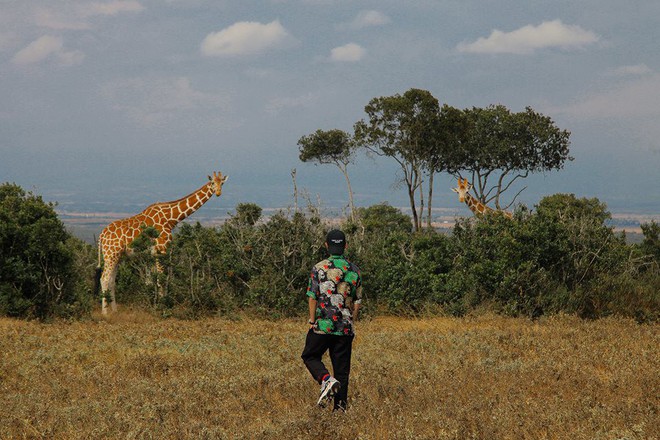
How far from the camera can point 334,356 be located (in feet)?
24.3

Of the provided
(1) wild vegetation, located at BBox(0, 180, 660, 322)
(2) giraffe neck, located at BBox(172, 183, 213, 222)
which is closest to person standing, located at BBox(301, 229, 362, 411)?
(1) wild vegetation, located at BBox(0, 180, 660, 322)

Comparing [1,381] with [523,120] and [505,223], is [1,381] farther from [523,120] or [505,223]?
[523,120]

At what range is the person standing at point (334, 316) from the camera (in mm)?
7281

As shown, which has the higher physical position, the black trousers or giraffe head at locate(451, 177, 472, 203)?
giraffe head at locate(451, 177, 472, 203)

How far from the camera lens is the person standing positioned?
7.28 metres

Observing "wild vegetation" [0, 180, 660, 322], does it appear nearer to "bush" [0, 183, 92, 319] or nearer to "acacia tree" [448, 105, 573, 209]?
"bush" [0, 183, 92, 319]

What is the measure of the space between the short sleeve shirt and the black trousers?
0.36 ft

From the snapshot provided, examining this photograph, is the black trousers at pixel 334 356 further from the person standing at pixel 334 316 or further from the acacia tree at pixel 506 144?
the acacia tree at pixel 506 144

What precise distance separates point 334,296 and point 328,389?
0.92 meters

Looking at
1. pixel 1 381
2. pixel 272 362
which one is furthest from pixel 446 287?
pixel 1 381

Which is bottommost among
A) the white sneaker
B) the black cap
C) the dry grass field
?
the dry grass field

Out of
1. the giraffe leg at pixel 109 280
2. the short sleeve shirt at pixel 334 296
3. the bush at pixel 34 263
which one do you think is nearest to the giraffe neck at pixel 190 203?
the giraffe leg at pixel 109 280

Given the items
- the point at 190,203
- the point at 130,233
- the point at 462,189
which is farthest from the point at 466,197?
the point at 130,233

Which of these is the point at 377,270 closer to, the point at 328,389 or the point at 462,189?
the point at 328,389
